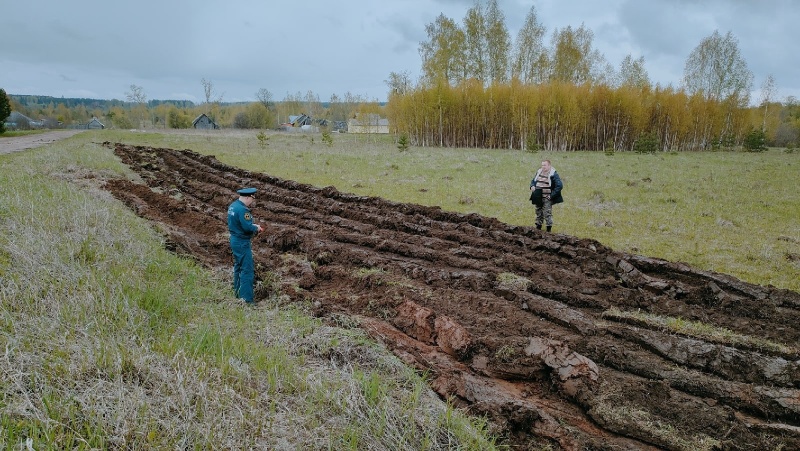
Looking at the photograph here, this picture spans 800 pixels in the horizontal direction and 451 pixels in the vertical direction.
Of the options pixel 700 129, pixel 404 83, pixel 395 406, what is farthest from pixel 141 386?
pixel 700 129

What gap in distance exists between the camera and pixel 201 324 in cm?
419

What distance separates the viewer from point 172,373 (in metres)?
3.06

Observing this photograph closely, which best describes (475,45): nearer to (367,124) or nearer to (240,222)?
(367,124)

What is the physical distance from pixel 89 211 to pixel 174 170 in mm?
11724

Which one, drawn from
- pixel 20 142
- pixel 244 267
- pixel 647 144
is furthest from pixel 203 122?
pixel 244 267

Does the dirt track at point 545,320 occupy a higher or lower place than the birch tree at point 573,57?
lower

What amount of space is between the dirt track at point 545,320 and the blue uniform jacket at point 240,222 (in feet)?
3.02

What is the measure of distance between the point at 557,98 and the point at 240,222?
38877 mm

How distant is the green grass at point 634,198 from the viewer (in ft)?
30.7

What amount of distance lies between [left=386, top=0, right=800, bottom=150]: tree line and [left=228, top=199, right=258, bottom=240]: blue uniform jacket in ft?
106

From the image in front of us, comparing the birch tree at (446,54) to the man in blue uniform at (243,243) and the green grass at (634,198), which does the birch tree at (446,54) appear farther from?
the man in blue uniform at (243,243)

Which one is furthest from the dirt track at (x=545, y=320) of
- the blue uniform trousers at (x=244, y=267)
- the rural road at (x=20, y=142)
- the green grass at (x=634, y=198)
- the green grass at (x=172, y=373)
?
the rural road at (x=20, y=142)

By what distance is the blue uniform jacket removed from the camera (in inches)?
245

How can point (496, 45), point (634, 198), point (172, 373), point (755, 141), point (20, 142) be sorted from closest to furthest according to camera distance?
point (172, 373) → point (634, 198) → point (20, 142) → point (755, 141) → point (496, 45)
